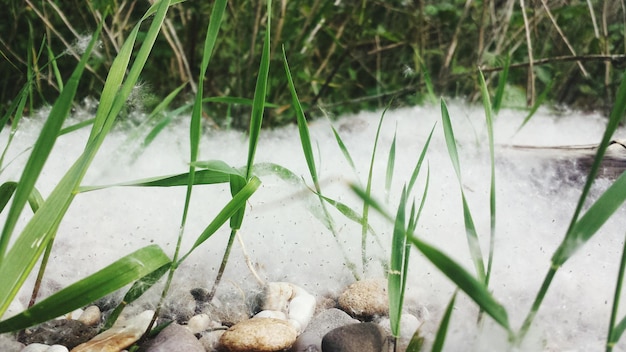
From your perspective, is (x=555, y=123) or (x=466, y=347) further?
(x=555, y=123)

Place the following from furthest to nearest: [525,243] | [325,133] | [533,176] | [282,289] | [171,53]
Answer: [171,53] → [325,133] → [533,176] → [525,243] → [282,289]

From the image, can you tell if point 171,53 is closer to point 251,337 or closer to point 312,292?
point 312,292

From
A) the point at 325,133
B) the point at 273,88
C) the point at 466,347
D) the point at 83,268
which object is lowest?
the point at 466,347

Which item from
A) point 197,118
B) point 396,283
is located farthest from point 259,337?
point 197,118

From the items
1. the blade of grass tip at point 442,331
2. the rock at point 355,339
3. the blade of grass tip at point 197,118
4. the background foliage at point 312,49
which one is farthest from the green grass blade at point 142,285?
the background foliage at point 312,49

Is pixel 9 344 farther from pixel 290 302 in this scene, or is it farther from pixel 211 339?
pixel 290 302

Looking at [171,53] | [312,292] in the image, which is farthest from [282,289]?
[171,53]

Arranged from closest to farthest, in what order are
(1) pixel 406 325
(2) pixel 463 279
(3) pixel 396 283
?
(2) pixel 463 279 < (3) pixel 396 283 < (1) pixel 406 325
